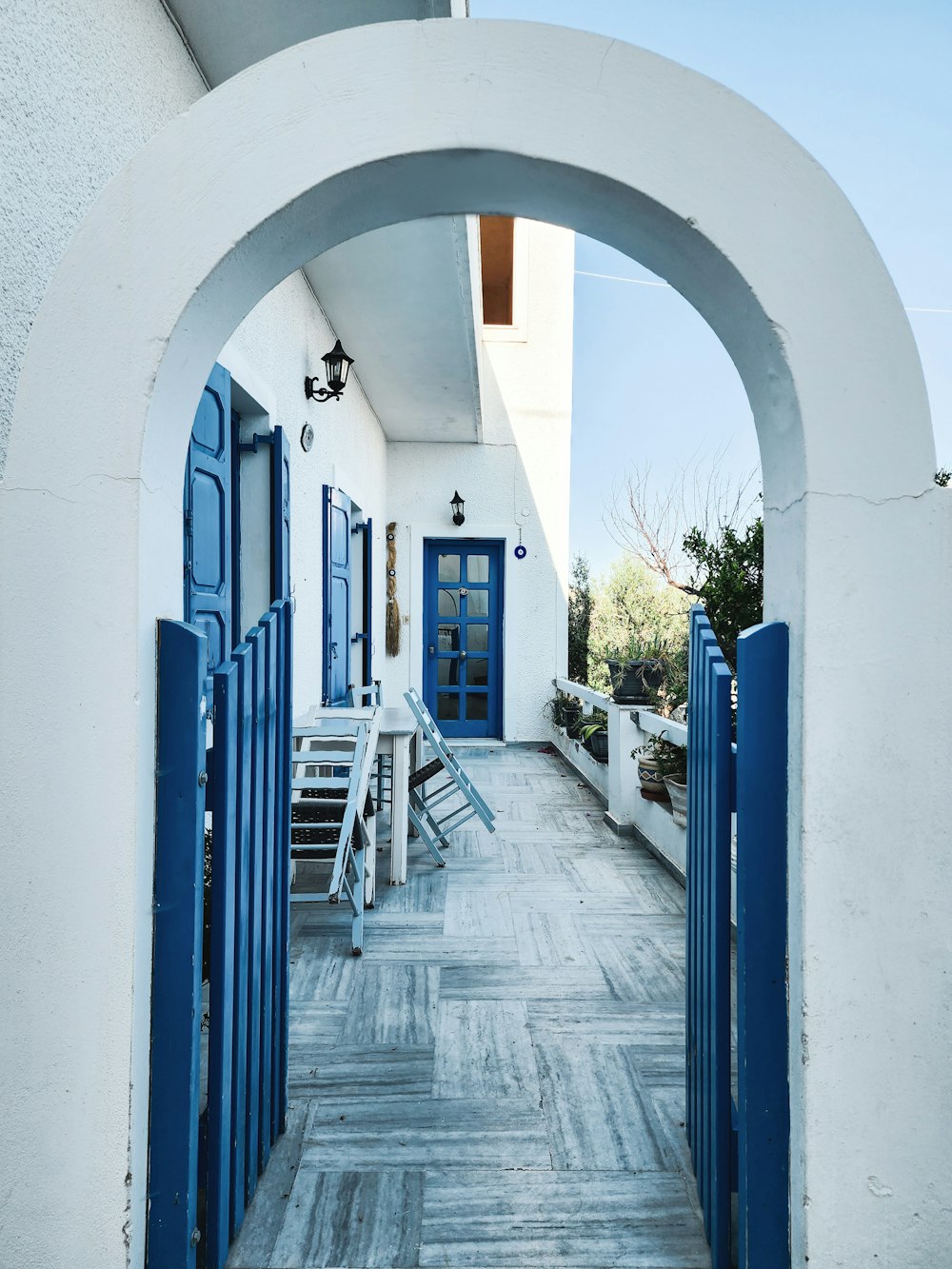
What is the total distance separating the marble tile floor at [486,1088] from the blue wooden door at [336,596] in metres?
1.76

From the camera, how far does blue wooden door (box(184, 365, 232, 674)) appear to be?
8.57 feet

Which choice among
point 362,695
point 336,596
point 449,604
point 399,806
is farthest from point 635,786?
point 449,604

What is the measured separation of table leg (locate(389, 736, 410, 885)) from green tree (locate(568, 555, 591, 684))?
5048mm

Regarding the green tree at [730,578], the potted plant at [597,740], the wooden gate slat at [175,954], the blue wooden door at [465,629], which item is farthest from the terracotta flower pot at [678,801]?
the blue wooden door at [465,629]

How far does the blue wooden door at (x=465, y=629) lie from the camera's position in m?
9.03

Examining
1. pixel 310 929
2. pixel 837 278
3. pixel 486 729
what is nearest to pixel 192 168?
pixel 837 278

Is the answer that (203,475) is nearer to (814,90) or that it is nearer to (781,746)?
(781,746)

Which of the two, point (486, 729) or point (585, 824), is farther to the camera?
point (486, 729)

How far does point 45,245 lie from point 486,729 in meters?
7.63

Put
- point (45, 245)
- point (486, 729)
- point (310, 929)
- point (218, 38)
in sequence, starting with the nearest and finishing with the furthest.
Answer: point (45, 245)
point (218, 38)
point (310, 929)
point (486, 729)

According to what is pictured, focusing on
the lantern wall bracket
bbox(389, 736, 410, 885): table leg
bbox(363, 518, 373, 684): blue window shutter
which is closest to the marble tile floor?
bbox(389, 736, 410, 885): table leg

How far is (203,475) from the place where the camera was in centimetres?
275

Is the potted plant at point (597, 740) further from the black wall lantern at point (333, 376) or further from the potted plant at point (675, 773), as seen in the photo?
the black wall lantern at point (333, 376)

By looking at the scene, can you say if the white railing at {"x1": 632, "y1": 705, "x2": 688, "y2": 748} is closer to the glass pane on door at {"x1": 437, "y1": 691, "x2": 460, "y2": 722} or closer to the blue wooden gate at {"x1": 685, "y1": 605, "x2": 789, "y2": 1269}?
the blue wooden gate at {"x1": 685, "y1": 605, "x2": 789, "y2": 1269}
